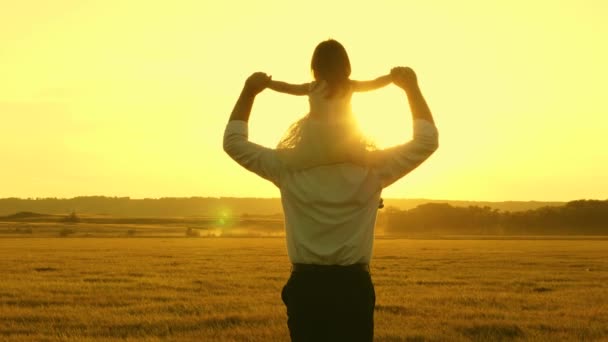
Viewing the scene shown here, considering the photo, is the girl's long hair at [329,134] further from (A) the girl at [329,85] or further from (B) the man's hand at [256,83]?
(B) the man's hand at [256,83]

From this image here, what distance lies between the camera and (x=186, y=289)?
67.5 ft

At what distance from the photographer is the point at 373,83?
12.3 ft

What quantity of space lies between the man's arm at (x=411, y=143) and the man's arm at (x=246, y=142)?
462 millimetres

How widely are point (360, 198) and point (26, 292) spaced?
17229 mm

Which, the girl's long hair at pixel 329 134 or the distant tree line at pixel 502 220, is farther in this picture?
the distant tree line at pixel 502 220

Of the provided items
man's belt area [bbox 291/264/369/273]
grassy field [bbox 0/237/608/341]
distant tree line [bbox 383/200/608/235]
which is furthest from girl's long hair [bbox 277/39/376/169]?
distant tree line [bbox 383/200/608/235]

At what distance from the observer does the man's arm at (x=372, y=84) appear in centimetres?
372

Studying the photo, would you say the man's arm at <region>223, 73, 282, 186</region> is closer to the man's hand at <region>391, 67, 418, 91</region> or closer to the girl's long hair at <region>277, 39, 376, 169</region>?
the girl's long hair at <region>277, 39, 376, 169</region>

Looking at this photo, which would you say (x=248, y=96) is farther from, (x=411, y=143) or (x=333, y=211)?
(x=411, y=143)

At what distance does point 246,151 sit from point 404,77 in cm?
78

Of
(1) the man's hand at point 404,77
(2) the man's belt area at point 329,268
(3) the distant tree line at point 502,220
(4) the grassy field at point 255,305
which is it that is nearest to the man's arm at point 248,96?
(1) the man's hand at point 404,77

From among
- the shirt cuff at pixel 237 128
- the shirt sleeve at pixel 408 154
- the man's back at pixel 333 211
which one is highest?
the shirt cuff at pixel 237 128

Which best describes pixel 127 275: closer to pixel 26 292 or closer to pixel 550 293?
pixel 26 292

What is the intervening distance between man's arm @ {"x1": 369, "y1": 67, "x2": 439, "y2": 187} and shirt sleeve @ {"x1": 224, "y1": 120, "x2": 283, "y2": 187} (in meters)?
0.45
